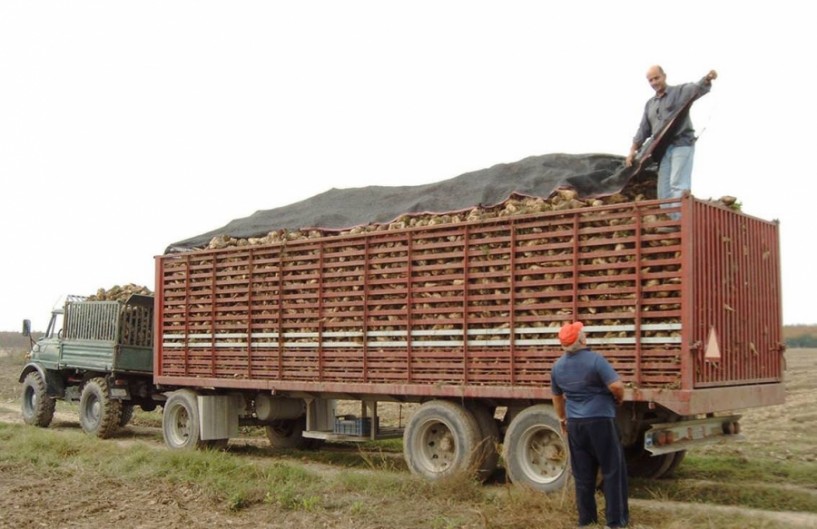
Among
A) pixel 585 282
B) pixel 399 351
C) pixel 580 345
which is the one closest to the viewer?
pixel 580 345

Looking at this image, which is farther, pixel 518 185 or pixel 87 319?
pixel 87 319

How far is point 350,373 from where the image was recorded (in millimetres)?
11508

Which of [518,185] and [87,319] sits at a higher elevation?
[518,185]

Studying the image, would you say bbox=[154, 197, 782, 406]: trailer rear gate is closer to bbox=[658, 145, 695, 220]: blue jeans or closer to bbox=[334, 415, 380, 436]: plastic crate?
bbox=[658, 145, 695, 220]: blue jeans

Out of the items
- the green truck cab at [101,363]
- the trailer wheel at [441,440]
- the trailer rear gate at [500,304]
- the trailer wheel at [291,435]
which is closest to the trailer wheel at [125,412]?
the green truck cab at [101,363]

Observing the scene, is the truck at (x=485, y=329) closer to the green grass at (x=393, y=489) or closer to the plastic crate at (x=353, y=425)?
the plastic crate at (x=353, y=425)

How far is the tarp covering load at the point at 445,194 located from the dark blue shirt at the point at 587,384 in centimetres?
262

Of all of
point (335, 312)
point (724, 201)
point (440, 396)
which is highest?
point (724, 201)

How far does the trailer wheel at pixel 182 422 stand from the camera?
45.1 feet

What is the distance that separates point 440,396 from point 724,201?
3828 mm

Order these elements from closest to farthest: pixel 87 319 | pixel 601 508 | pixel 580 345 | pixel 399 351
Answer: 1. pixel 580 345
2. pixel 601 508
3. pixel 399 351
4. pixel 87 319

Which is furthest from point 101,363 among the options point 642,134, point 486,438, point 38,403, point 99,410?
point 642,134

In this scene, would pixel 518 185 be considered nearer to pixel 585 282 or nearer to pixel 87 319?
pixel 585 282

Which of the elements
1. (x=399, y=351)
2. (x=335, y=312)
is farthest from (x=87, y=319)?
(x=399, y=351)
